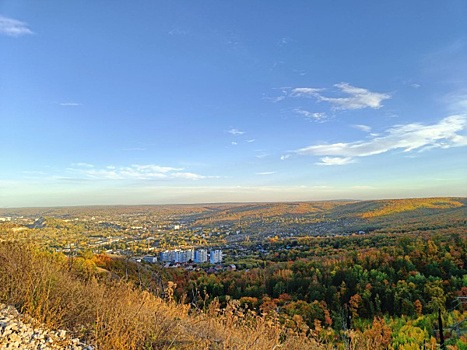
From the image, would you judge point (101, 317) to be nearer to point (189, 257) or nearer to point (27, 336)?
point (27, 336)

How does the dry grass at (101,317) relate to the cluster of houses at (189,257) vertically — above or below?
above

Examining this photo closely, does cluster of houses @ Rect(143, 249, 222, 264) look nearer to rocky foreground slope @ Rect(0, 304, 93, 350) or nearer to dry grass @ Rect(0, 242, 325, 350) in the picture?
dry grass @ Rect(0, 242, 325, 350)

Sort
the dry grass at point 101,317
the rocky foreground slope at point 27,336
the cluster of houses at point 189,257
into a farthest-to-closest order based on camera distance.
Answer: the cluster of houses at point 189,257, the dry grass at point 101,317, the rocky foreground slope at point 27,336

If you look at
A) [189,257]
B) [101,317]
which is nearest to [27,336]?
[101,317]

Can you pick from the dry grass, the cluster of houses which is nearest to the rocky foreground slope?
the dry grass

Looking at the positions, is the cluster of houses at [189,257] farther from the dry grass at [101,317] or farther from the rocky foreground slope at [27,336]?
the rocky foreground slope at [27,336]

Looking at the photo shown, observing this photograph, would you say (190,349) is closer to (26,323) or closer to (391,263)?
(26,323)

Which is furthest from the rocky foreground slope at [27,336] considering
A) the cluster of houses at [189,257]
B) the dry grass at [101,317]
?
the cluster of houses at [189,257]

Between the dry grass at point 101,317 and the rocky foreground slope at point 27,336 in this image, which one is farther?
the dry grass at point 101,317

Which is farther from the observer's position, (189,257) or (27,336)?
(189,257)
